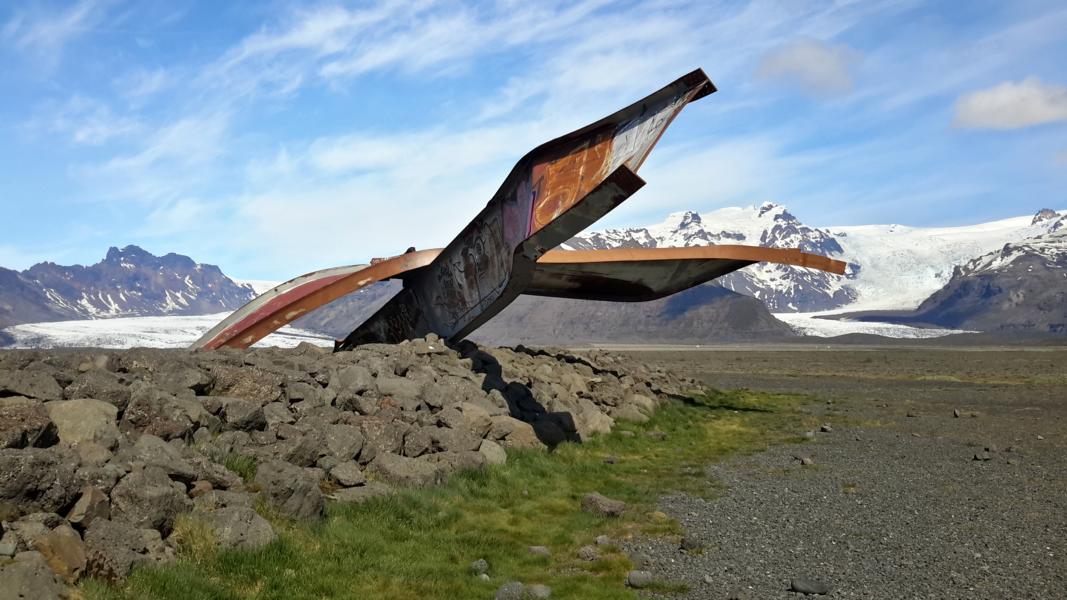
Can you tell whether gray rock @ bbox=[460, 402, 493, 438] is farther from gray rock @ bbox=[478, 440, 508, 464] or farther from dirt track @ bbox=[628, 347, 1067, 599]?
dirt track @ bbox=[628, 347, 1067, 599]

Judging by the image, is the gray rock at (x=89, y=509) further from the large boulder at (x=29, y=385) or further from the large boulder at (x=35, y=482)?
the large boulder at (x=29, y=385)

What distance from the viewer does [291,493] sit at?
9.90 meters

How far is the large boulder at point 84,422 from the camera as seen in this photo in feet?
31.3

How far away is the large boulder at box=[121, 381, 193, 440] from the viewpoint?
34.3ft

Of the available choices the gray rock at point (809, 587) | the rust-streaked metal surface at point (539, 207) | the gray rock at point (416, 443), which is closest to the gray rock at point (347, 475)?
the gray rock at point (416, 443)

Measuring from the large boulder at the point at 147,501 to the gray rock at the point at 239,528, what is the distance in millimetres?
367

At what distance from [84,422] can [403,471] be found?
4365 mm

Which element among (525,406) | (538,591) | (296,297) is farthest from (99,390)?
(296,297)

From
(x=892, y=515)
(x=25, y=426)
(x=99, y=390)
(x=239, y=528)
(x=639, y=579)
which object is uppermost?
(x=99, y=390)

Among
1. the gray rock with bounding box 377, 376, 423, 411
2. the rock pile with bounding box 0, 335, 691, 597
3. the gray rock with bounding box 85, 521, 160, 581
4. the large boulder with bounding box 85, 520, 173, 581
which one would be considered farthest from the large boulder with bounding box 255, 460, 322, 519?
the gray rock with bounding box 377, 376, 423, 411

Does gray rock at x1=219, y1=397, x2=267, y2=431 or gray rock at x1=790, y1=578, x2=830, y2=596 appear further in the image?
gray rock at x1=219, y1=397, x2=267, y2=431

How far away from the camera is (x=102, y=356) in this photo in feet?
40.6

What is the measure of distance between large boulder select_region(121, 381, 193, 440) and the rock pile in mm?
18

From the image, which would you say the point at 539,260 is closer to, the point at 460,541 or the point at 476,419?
the point at 476,419
